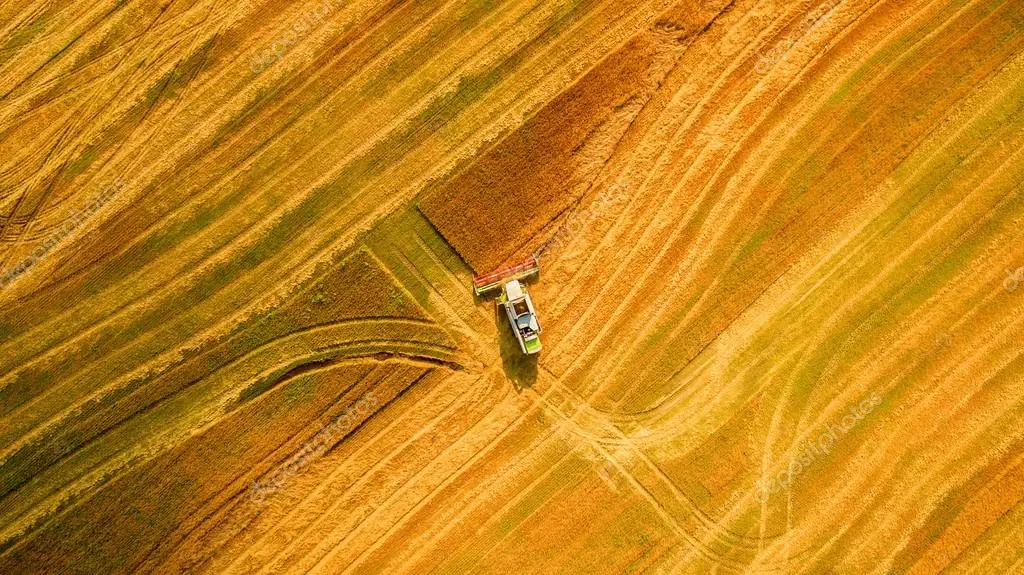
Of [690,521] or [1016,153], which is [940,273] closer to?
[1016,153]

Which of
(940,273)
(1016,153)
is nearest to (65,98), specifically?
(940,273)

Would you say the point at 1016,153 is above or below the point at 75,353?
below

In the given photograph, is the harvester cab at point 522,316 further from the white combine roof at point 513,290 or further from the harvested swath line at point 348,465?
the harvested swath line at point 348,465

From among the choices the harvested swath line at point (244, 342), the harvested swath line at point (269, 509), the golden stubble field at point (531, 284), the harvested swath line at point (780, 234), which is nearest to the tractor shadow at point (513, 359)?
the golden stubble field at point (531, 284)

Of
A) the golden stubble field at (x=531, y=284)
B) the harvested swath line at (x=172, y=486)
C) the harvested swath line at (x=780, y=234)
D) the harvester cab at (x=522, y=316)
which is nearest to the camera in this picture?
the harvester cab at (x=522, y=316)

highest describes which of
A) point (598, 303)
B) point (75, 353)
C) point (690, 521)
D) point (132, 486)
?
point (75, 353)

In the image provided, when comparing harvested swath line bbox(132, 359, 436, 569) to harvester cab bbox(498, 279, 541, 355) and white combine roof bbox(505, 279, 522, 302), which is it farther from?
white combine roof bbox(505, 279, 522, 302)

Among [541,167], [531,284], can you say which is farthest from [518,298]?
[541,167]
